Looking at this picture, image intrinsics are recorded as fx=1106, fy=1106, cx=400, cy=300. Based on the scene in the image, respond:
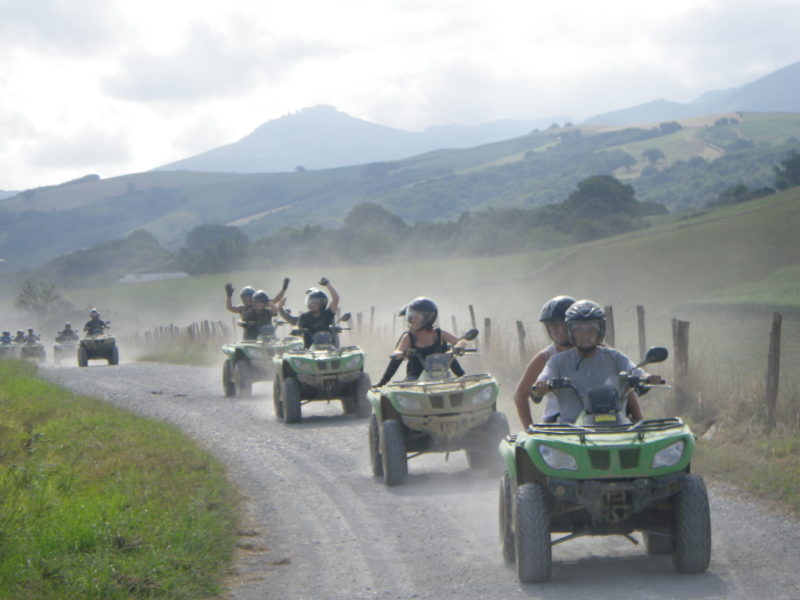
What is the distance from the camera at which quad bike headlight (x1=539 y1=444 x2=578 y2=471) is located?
6.50 meters

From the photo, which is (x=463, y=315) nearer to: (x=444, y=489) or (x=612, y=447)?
(x=444, y=489)

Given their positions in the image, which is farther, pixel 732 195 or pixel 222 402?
pixel 732 195

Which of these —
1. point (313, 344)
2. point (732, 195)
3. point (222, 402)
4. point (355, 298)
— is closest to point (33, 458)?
point (313, 344)

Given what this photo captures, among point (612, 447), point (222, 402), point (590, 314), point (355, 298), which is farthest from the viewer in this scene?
point (355, 298)

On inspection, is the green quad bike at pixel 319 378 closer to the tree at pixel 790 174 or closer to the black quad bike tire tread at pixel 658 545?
the black quad bike tire tread at pixel 658 545

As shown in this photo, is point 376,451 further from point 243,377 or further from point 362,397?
point 243,377

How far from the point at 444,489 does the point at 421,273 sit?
61.1 metres

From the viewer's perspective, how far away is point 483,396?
1066cm

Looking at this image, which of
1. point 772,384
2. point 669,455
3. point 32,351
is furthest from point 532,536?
point 32,351

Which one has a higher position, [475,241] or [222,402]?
[475,241]

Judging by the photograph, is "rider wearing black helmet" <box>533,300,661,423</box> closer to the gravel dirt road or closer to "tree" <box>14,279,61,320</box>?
the gravel dirt road

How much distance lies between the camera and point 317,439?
47.2 ft

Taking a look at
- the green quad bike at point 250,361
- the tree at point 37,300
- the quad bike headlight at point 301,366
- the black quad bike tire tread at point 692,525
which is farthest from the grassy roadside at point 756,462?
the tree at point 37,300

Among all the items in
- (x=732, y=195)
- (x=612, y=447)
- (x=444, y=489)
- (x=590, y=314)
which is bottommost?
(x=444, y=489)
